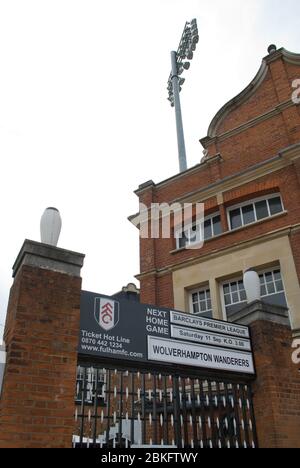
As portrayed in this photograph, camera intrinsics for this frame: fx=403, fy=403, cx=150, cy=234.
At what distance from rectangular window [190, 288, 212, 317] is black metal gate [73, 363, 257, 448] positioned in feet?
17.0

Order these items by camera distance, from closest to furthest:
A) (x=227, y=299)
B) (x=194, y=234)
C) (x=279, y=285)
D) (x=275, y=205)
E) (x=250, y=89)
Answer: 1. (x=279, y=285)
2. (x=227, y=299)
3. (x=275, y=205)
4. (x=194, y=234)
5. (x=250, y=89)

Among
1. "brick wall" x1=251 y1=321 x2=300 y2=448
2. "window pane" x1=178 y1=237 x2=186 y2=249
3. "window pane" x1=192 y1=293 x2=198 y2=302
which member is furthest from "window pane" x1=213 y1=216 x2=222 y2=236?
"brick wall" x1=251 y1=321 x2=300 y2=448

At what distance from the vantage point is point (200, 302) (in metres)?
11.6

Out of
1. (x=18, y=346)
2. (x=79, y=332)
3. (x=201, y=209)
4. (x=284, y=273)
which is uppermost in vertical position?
(x=201, y=209)

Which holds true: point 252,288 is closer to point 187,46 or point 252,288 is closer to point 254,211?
point 254,211

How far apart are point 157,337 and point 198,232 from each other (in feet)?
24.3

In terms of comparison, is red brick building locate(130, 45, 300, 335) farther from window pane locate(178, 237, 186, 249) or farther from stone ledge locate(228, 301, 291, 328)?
stone ledge locate(228, 301, 291, 328)

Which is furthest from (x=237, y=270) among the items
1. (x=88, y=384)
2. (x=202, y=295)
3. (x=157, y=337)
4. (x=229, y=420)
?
(x=88, y=384)

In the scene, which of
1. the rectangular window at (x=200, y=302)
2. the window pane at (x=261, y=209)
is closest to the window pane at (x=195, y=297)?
the rectangular window at (x=200, y=302)

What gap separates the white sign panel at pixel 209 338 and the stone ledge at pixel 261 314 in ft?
1.37
